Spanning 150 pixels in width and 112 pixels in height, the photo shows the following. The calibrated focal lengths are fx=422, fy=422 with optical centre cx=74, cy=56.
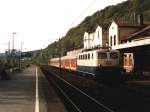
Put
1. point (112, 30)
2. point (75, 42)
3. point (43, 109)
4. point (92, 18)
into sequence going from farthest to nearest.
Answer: point (92, 18), point (75, 42), point (112, 30), point (43, 109)

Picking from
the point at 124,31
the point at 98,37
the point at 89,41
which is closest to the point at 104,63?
the point at 124,31

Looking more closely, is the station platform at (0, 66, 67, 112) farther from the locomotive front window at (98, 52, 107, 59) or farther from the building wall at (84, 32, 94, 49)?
the building wall at (84, 32, 94, 49)

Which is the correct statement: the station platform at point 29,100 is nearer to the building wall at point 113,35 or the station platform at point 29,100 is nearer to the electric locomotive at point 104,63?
the electric locomotive at point 104,63

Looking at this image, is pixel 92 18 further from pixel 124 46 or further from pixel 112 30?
pixel 124 46

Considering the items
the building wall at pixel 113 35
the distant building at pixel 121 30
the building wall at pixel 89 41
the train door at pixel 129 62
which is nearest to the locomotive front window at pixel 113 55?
the train door at pixel 129 62

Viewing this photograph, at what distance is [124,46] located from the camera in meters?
37.9

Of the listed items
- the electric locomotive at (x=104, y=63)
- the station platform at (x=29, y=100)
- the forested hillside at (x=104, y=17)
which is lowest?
the station platform at (x=29, y=100)

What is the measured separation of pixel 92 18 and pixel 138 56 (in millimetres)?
134680

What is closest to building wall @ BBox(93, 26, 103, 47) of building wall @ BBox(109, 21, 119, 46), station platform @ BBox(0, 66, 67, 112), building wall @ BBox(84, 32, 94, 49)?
building wall @ BBox(84, 32, 94, 49)

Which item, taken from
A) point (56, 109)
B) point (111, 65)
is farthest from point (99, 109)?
point (111, 65)

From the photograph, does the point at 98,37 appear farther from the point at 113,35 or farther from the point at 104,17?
the point at 104,17

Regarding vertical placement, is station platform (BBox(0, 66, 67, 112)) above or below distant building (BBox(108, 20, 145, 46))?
below

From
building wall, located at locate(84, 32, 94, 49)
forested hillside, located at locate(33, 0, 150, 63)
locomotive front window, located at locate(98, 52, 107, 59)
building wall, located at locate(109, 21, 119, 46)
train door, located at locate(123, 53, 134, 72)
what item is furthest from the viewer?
forested hillside, located at locate(33, 0, 150, 63)

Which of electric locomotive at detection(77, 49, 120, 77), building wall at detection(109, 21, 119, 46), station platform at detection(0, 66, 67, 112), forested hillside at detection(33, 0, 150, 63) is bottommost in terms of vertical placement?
station platform at detection(0, 66, 67, 112)
